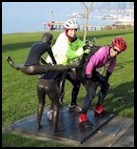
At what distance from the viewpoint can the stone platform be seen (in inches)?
316

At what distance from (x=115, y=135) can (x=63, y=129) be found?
1.07 m

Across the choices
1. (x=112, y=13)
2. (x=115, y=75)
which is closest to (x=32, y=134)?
(x=115, y=75)

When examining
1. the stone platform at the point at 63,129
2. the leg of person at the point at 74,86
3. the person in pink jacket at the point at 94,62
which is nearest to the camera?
the stone platform at the point at 63,129

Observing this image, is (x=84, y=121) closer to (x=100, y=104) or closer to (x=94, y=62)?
(x=100, y=104)

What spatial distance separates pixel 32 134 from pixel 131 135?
1.99 meters

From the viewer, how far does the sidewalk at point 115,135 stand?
25.7 ft

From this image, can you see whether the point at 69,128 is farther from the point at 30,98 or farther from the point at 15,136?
the point at 30,98

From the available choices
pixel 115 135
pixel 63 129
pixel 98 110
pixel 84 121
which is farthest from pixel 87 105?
pixel 98 110

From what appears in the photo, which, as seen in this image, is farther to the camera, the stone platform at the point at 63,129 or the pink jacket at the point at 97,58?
the pink jacket at the point at 97,58

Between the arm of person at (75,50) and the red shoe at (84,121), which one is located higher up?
the arm of person at (75,50)

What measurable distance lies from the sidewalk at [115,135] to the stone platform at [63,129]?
11 centimetres

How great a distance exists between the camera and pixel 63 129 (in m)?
8.53

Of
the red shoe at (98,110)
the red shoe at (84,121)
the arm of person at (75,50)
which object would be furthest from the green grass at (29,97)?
the arm of person at (75,50)

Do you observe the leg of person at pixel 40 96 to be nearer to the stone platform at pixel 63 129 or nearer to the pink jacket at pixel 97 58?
the stone platform at pixel 63 129
